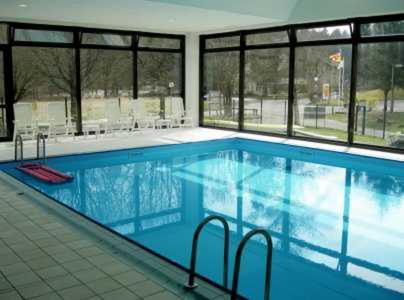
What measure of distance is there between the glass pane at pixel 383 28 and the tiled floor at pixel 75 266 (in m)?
6.85

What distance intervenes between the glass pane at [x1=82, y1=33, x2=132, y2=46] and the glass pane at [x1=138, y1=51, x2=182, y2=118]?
1.75 ft

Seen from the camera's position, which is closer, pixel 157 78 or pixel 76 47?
pixel 76 47

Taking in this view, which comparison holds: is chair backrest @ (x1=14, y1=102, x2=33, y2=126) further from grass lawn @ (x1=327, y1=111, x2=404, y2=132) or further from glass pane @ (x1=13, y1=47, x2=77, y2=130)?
grass lawn @ (x1=327, y1=111, x2=404, y2=132)

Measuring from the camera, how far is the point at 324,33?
974 centimetres

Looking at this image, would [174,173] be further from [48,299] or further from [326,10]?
[48,299]

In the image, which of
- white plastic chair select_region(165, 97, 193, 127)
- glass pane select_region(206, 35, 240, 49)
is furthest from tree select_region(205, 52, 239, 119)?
white plastic chair select_region(165, 97, 193, 127)

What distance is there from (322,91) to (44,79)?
6325 millimetres

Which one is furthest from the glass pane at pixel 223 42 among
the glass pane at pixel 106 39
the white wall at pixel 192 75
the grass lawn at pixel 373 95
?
the grass lawn at pixel 373 95

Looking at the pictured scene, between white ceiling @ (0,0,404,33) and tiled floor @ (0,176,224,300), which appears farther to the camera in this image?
white ceiling @ (0,0,404,33)

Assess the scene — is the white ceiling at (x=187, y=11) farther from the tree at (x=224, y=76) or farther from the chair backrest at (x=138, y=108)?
the chair backrest at (x=138, y=108)

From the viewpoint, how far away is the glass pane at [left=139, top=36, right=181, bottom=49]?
38.9 ft

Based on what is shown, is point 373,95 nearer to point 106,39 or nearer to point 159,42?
point 159,42

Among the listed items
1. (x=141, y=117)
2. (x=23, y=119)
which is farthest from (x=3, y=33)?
(x=141, y=117)

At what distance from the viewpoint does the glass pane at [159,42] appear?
467 inches
